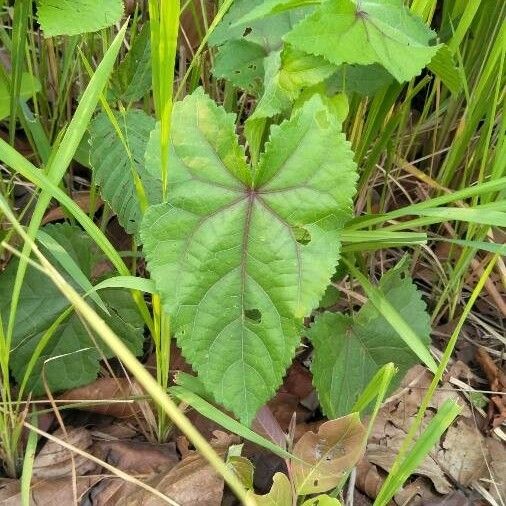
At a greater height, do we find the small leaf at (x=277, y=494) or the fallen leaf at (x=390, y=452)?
the small leaf at (x=277, y=494)

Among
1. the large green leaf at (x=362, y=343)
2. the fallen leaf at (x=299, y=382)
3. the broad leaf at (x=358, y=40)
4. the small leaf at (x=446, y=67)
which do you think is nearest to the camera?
the broad leaf at (x=358, y=40)

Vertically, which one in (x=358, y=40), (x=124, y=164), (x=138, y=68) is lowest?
(x=124, y=164)

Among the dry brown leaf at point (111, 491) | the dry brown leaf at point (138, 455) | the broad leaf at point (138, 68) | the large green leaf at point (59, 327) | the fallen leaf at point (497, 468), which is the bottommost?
the fallen leaf at point (497, 468)

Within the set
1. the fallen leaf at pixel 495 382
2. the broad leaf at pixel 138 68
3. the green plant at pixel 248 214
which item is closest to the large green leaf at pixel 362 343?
the green plant at pixel 248 214

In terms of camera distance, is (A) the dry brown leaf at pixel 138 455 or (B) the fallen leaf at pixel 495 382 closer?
(A) the dry brown leaf at pixel 138 455

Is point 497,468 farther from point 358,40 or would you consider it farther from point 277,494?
point 358,40

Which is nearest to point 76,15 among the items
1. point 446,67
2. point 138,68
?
point 138,68

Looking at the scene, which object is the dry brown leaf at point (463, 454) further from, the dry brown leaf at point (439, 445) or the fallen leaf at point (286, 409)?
the fallen leaf at point (286, 409)
